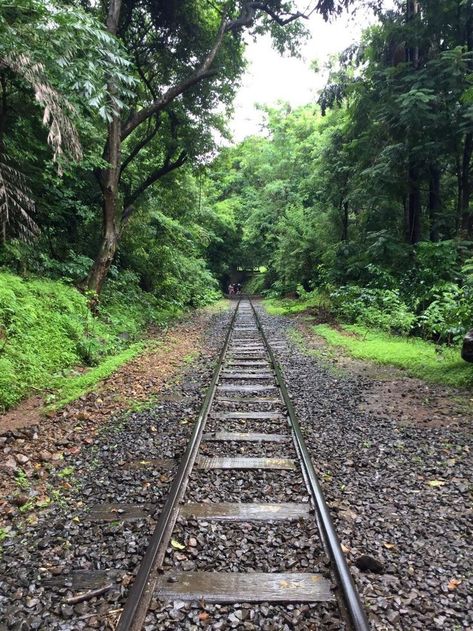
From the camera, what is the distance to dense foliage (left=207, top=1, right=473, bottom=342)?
10555 mm

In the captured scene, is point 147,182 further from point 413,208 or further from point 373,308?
point 413,208

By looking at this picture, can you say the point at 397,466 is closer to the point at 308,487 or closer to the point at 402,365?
the point at 308,487

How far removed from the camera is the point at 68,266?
1048 centimetres

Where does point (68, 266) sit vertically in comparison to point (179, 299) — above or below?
above

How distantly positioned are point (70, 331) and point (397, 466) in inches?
249

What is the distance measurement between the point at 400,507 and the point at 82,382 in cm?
507

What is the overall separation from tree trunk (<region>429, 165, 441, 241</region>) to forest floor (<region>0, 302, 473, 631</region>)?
741 centimetres

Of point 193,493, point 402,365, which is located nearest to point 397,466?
point 193,493

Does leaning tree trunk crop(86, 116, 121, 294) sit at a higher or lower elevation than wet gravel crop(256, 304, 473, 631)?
higher

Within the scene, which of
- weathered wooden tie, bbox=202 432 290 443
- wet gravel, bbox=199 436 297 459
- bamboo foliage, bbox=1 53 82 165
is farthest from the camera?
bamboo foliage, bbox=1 53 82 165

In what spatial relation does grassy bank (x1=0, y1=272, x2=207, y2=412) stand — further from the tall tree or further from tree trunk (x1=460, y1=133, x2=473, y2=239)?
tree trunk (x1=460, y1=133, x2=473, y2=239)

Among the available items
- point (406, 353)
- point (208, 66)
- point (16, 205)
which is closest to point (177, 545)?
point (16, 205)

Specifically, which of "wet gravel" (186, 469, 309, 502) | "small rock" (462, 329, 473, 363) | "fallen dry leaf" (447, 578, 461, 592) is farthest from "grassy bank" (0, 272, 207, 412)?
"small rock" (462, 329, 473, 363)

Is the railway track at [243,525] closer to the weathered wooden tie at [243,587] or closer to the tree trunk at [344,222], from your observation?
the weathered wooden tie at [243,587]
